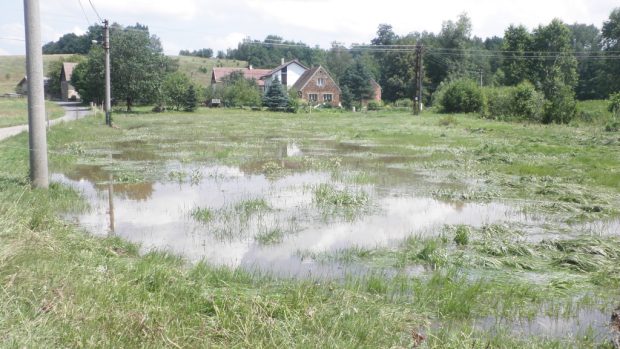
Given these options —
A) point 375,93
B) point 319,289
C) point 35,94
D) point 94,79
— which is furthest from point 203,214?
point 375,93

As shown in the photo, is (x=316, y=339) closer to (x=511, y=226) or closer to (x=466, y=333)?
(x=466, y=333)

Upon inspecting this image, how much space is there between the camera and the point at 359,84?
85000 mm

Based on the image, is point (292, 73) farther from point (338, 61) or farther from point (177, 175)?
point (177, 175)

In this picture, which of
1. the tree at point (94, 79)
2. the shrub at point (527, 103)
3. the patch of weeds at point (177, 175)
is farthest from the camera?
the tree at point (94, 79)

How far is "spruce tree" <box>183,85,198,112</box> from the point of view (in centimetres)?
6194

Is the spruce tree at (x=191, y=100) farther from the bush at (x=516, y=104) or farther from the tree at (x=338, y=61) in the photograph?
the tree at (x=338, y=61)

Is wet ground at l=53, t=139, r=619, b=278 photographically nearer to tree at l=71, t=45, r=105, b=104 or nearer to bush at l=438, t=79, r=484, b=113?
bush at l=438, t=79, r=484, b=113

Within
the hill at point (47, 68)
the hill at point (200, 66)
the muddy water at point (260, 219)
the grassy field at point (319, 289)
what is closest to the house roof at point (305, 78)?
the hill at point (47, 68)

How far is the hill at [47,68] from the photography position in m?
115

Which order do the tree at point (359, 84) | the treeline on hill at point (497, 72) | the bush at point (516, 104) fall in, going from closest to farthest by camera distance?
the bush at point (516, 104) < the treeline on hill at point (497, 72) < the tree at point (359, 84)

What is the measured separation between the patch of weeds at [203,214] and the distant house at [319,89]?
2862 inches

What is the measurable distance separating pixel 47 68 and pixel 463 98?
93857 mm

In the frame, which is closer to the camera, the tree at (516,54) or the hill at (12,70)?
the tree at (516,54)

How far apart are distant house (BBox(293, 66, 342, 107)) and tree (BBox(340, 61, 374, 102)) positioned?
2.38 meters
